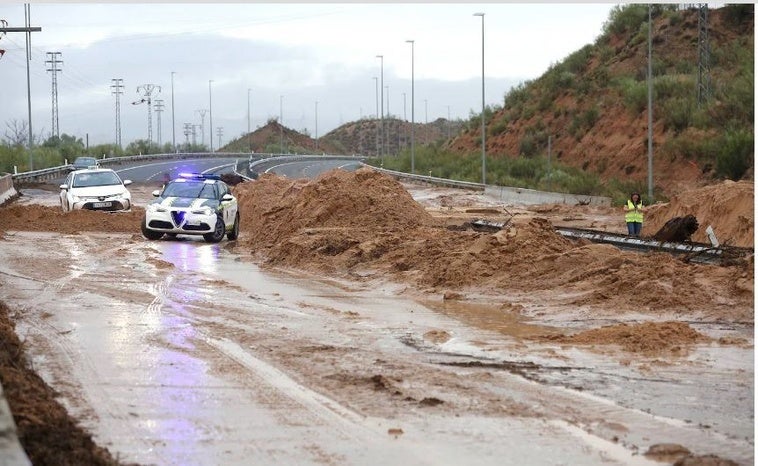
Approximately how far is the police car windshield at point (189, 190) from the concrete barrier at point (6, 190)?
15.7 m

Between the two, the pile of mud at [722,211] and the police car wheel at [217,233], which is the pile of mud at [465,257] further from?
the pile of mud at [722,211]

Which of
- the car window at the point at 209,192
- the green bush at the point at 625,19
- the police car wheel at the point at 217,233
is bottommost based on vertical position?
the police car wheel at the point at 217,233

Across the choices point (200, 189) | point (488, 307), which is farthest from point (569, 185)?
point (488, 307)

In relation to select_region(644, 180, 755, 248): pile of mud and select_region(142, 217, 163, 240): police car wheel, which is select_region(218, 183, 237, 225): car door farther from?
select_region(644, 180, 755, 248): pile of mud

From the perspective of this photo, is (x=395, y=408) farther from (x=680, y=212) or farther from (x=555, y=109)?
(x=555, y=109)

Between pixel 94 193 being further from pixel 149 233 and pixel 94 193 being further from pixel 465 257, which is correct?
pixel 465 257

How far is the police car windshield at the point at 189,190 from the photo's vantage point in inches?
1169

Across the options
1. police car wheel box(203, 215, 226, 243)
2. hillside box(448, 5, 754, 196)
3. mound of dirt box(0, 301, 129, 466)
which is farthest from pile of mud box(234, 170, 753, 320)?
hillside box(448, 5, 754, 196)

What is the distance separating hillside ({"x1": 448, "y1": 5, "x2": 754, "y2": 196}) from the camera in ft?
177

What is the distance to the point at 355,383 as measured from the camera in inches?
452

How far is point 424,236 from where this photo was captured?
25578 mm

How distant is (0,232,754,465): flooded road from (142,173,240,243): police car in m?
9.65

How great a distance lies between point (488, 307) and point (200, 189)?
43.3 ft

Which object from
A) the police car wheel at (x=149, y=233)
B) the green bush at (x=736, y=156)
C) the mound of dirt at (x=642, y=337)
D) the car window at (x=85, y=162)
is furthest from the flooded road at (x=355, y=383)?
the car window at (x=85, y=162)
